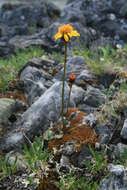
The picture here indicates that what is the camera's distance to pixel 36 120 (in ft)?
14.8

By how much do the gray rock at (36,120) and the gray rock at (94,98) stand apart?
33 centimetres

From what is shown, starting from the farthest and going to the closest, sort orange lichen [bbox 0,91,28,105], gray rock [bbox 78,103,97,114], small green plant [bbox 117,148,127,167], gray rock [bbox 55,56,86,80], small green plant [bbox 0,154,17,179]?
gray rock [bbox 55,56,86,80]
orange lichen [bbox 0,91,28,105]
gray rock [bbox 78,103,97,114]
small green plant [bbox 0,154,17,179]
small green plant [bbox 117,148,127,167]

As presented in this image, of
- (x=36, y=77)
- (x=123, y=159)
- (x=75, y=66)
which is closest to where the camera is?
(x=123, y=159)

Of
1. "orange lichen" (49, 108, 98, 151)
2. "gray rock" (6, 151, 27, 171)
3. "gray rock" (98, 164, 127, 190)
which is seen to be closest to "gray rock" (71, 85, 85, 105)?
"orange lichen" (49, 108, 98, 151)

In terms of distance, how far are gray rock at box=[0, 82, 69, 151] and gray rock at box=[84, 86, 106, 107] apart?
0.33 m

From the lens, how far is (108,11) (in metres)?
12.3

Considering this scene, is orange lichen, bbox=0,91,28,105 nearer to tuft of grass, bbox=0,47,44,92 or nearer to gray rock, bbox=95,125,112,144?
tuft of grass, bbox=0,47,44,92

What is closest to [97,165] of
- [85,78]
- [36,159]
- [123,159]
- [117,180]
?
[123,159]

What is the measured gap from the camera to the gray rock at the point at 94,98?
4.91 m

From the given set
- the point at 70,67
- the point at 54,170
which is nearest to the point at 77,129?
the point at 54,170

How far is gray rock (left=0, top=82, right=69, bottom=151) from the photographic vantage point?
430 centimetres

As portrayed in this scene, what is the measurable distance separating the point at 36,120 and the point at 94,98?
955 millimetres

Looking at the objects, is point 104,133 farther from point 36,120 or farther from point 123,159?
point 36,120

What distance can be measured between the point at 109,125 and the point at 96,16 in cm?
Result: 844
